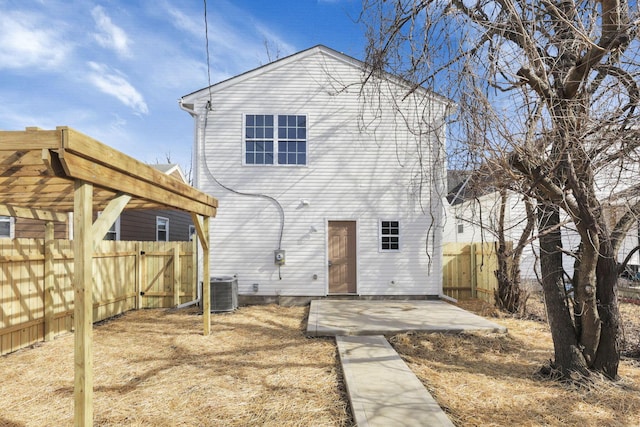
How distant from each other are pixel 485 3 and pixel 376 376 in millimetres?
4259

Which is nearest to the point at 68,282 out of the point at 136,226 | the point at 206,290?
the point at 206,290

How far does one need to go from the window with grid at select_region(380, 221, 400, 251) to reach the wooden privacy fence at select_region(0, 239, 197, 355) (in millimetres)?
4818

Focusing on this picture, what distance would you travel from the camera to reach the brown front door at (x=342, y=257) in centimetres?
887

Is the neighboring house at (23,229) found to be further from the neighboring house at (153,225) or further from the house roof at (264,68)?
the house roof at (264,68)

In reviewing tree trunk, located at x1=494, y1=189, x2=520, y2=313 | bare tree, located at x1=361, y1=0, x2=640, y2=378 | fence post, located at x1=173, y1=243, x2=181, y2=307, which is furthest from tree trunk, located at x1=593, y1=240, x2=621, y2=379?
fence post, located at x1=173, y1=243, x2=181, y2=307

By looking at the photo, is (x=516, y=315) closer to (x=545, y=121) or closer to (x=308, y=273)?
(x=308, y=273)

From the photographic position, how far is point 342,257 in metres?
8.91

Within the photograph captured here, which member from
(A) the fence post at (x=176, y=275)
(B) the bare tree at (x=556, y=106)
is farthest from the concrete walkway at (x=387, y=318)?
(A) the fence post at (x=176, y=275)

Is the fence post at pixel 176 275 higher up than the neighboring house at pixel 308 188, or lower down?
lower down

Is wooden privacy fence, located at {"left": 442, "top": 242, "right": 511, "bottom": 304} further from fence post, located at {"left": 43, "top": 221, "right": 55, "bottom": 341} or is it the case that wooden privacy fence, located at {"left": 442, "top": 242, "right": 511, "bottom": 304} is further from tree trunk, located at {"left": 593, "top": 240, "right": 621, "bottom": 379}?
fence post, located at {"left": 43, "top": 221, "right": 55, "bottom": 341}

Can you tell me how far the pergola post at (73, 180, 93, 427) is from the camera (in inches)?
102

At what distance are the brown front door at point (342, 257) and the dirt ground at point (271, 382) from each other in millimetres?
2753

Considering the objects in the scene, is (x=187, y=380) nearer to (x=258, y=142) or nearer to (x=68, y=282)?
(x=68, y=282)

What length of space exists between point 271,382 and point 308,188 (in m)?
5.56
